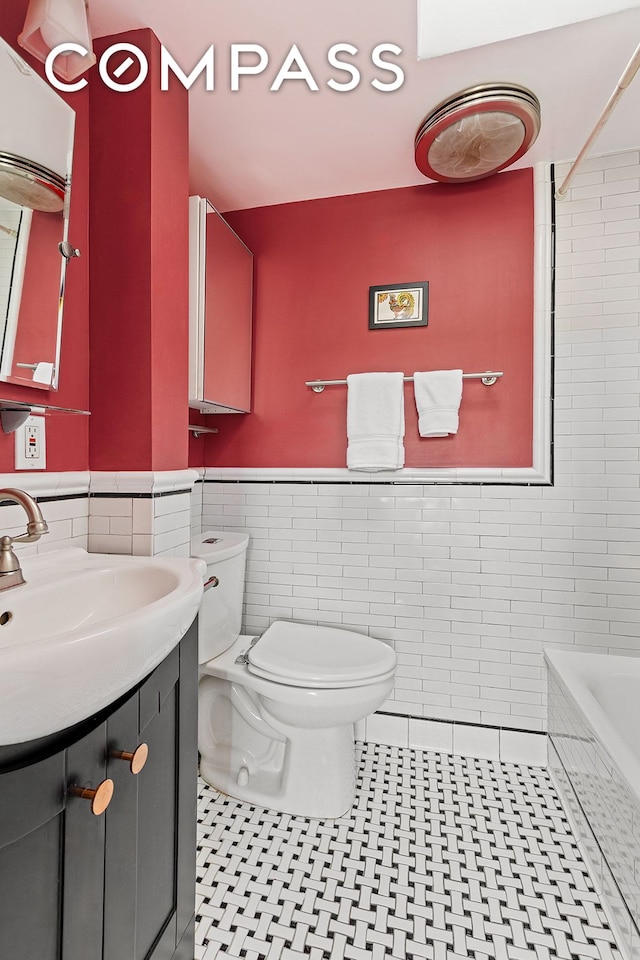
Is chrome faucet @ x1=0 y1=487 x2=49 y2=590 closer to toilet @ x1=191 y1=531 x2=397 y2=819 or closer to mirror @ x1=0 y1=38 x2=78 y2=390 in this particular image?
mirror @ x1=0 y1=38 x2=78 y2=390

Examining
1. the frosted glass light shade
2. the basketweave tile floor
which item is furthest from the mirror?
the basketweave tile floor

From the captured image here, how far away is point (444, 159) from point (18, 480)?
175cm

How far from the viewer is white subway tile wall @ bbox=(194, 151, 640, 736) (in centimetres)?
177

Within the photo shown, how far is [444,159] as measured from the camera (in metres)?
1.68

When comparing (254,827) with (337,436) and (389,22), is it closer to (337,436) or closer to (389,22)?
(337,436)

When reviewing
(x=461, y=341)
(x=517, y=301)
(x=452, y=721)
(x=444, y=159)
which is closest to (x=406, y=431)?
(x=461, y=341)

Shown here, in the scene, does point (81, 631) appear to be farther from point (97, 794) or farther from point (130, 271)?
point (130, 271)

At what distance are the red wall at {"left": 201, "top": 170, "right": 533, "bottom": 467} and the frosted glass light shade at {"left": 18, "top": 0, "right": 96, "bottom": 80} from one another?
1083 mm

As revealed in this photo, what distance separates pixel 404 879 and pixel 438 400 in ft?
5.18

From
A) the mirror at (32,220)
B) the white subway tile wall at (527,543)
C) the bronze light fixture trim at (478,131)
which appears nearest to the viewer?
the mirror at (32,220)

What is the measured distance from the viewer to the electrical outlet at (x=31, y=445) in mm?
1071

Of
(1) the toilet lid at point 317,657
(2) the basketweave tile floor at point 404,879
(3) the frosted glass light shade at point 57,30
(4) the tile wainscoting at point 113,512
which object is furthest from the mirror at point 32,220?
(2) the basketweave tile floor at point 404,879

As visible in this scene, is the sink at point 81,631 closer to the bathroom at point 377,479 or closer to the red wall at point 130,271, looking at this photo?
the bathroom at point 377,479

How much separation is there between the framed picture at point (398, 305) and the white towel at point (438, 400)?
26cm
